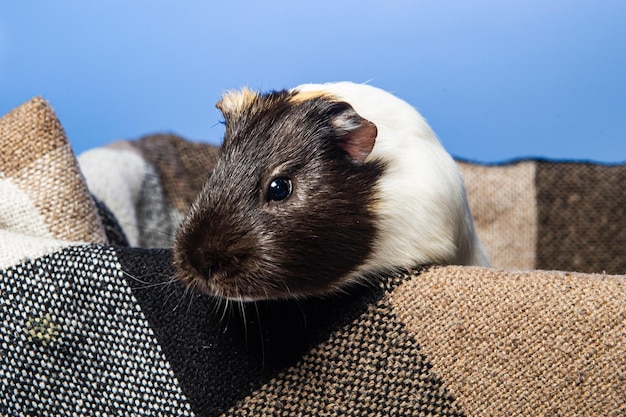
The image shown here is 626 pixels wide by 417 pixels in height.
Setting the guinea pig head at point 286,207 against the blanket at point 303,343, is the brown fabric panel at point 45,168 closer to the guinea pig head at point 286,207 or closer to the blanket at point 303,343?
the blanket at point 303,343

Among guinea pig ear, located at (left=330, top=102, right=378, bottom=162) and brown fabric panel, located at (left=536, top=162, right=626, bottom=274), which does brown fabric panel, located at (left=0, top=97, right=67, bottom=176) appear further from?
brown fabric panel, located at (left=536, top=162, right=626, bottom=274)

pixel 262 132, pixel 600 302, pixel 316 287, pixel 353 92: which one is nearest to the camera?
pixel 600 302

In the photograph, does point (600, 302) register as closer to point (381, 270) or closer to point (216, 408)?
point (381, 270)

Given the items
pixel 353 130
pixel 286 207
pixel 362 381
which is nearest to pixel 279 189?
pixel 286 207

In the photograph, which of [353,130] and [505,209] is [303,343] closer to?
[353,130]

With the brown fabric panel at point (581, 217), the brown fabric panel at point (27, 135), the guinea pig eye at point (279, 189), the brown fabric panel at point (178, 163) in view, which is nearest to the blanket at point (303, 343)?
the guinea pig eye at point (279, 189)

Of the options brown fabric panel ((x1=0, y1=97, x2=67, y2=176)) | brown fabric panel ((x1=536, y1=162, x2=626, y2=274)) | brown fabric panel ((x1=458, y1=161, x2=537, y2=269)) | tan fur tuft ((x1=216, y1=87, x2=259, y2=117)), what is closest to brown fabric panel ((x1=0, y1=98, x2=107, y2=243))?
brown fabric panel ((x1=0, y1=97, x2=67, y2=176))

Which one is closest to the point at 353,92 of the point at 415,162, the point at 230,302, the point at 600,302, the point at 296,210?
the point at 415,162
